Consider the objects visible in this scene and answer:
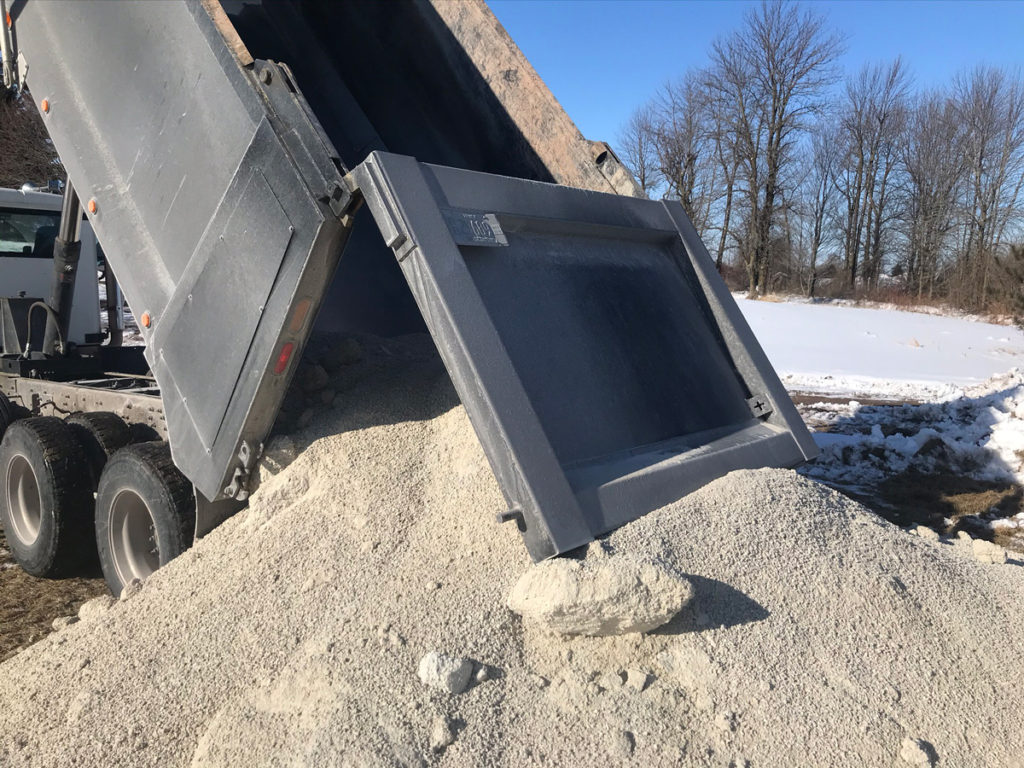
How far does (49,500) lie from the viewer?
4250mm

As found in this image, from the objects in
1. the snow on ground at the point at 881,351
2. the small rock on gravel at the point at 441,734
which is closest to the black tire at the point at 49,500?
the small rock on gravel at the point at 441,734

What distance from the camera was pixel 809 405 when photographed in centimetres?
990

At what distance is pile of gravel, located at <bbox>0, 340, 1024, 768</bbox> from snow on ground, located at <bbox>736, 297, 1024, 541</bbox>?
10.4 feet

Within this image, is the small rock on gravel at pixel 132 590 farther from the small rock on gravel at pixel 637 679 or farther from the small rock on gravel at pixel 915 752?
the small rock on gravel at pixel 915 752

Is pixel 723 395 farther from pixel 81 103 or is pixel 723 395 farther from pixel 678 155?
pixel 678 155

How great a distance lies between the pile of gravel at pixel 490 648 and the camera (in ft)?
7.09

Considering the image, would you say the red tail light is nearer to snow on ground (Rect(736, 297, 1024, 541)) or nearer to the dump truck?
the dump truck

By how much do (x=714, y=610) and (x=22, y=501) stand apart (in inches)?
165

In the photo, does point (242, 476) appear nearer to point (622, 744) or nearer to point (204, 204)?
point (204, 204)

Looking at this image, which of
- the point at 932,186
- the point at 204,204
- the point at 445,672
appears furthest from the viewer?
the point at 932,186

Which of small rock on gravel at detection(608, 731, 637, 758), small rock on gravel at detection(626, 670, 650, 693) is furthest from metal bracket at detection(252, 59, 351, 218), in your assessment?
small rock on gravel at detection(608, 731, 637, 758)

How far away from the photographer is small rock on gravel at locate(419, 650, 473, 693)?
2.23m

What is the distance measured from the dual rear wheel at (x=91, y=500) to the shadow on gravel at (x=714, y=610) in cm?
218

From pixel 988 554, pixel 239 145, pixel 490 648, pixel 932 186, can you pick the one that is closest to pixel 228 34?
pixel 239 145
